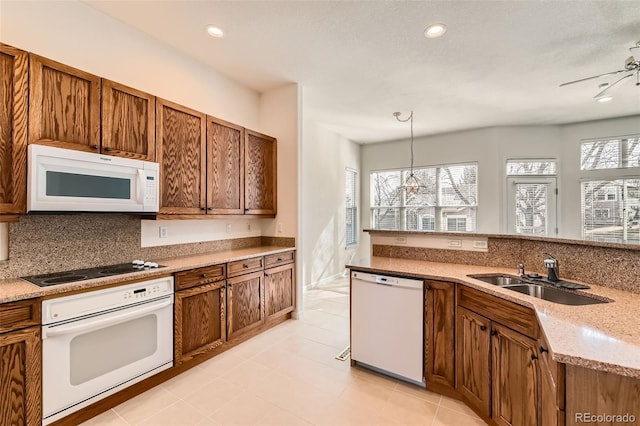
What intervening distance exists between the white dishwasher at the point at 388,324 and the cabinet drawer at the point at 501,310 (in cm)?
32

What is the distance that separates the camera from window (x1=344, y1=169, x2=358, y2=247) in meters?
6.76

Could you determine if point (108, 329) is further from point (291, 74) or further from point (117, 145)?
point (291, 74)

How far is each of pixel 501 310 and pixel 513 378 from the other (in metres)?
0.37

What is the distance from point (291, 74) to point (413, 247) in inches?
99.3

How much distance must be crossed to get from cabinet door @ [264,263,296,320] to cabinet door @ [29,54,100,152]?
2119mm

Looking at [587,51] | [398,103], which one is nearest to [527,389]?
[587,51]

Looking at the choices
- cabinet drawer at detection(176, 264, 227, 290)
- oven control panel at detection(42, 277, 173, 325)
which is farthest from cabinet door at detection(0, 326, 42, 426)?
cabinet drawer at detection(176, 264, 227, 290)

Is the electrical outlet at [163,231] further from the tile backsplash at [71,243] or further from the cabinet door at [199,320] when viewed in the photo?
the cabinet door at [199,320]


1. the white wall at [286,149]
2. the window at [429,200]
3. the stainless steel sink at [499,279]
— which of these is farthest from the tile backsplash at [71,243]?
the window at [429,200]

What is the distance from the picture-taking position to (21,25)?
84.3 inches

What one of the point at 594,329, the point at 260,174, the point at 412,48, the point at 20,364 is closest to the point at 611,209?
the point at 412,48

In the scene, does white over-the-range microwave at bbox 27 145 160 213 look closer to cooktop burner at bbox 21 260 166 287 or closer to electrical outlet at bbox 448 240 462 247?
cooktop burner at bbox 21 260 166 287

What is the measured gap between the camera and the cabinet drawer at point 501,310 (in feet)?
5.20

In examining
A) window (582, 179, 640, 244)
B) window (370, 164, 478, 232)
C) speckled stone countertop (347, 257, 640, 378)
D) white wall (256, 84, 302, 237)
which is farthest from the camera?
window (370, 164, 478, 232)
